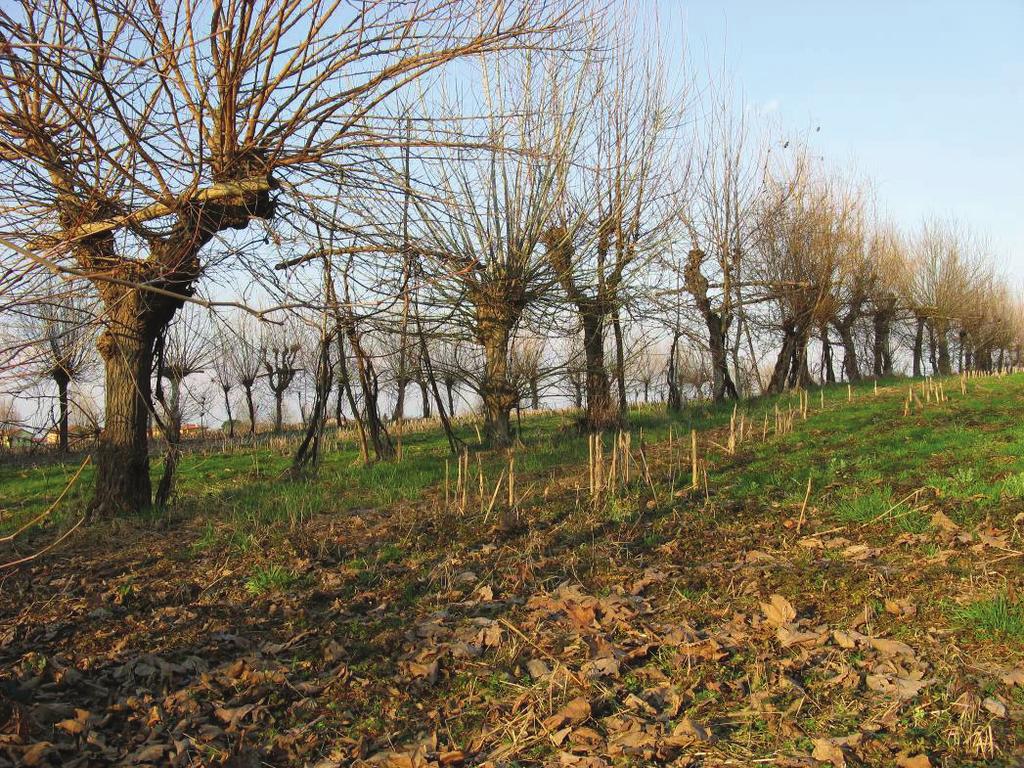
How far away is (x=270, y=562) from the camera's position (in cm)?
502

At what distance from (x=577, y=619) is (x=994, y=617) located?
199cm

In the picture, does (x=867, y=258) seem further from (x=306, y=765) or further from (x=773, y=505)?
(x=306, y=765)

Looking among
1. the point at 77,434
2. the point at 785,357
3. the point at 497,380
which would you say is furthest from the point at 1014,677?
the point at 785,357

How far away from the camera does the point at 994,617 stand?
3436mm

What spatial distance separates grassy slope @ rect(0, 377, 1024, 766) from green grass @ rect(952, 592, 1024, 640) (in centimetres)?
1

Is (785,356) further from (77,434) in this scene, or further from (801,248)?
(77,434)

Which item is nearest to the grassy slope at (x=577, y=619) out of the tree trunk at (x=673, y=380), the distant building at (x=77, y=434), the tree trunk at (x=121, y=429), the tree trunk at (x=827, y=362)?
the tree trunk at (x=121, y=429)

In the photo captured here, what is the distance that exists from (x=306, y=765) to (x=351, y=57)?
366cm

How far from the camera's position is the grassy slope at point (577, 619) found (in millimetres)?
2947

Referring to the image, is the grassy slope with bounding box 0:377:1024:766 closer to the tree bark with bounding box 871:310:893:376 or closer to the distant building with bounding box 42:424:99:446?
the distant building with bounding box 42:424:99:446

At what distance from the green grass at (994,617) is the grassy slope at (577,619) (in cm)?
1

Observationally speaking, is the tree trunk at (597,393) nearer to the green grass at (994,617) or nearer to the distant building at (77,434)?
the distant building at (77,434)

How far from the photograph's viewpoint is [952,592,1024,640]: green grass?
3359 millimetres

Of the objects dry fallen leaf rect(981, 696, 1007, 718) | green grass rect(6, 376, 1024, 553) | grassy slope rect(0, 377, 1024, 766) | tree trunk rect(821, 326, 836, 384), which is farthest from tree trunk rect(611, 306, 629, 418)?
tree trunk rect(821, 326, 836, 384)
